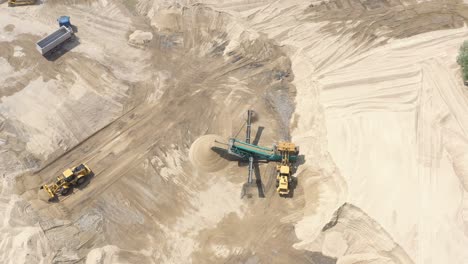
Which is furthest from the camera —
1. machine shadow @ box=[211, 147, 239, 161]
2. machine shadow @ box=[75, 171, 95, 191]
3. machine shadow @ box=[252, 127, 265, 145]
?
machine shadow @ box=[252, 127, 265, 145]

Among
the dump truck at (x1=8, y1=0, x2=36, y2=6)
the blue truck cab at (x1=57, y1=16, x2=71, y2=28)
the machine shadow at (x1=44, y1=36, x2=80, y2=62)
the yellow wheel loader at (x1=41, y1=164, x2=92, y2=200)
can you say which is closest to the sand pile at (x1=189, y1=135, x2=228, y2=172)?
the yellow wheel loader at (x1=41, y1=164, x2=92, y2=200)

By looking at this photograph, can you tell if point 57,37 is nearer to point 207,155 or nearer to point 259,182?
point 207,155

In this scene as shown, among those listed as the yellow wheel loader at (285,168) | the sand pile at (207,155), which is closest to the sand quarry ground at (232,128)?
the sand pile at (207,155)

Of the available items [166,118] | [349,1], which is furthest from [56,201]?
[349,1]

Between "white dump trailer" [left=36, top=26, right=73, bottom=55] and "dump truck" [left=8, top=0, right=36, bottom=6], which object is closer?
"white dump trailer" [left=36, top=26, right=73, bottom=55]

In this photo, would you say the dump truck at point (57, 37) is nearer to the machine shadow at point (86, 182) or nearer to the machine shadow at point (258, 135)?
the machine shadow at point (86, 182)

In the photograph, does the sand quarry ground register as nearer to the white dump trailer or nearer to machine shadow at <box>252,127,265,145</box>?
machine shadow at <box>252,127,265,145</box>

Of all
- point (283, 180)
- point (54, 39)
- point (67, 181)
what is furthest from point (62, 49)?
point (283, 180)
